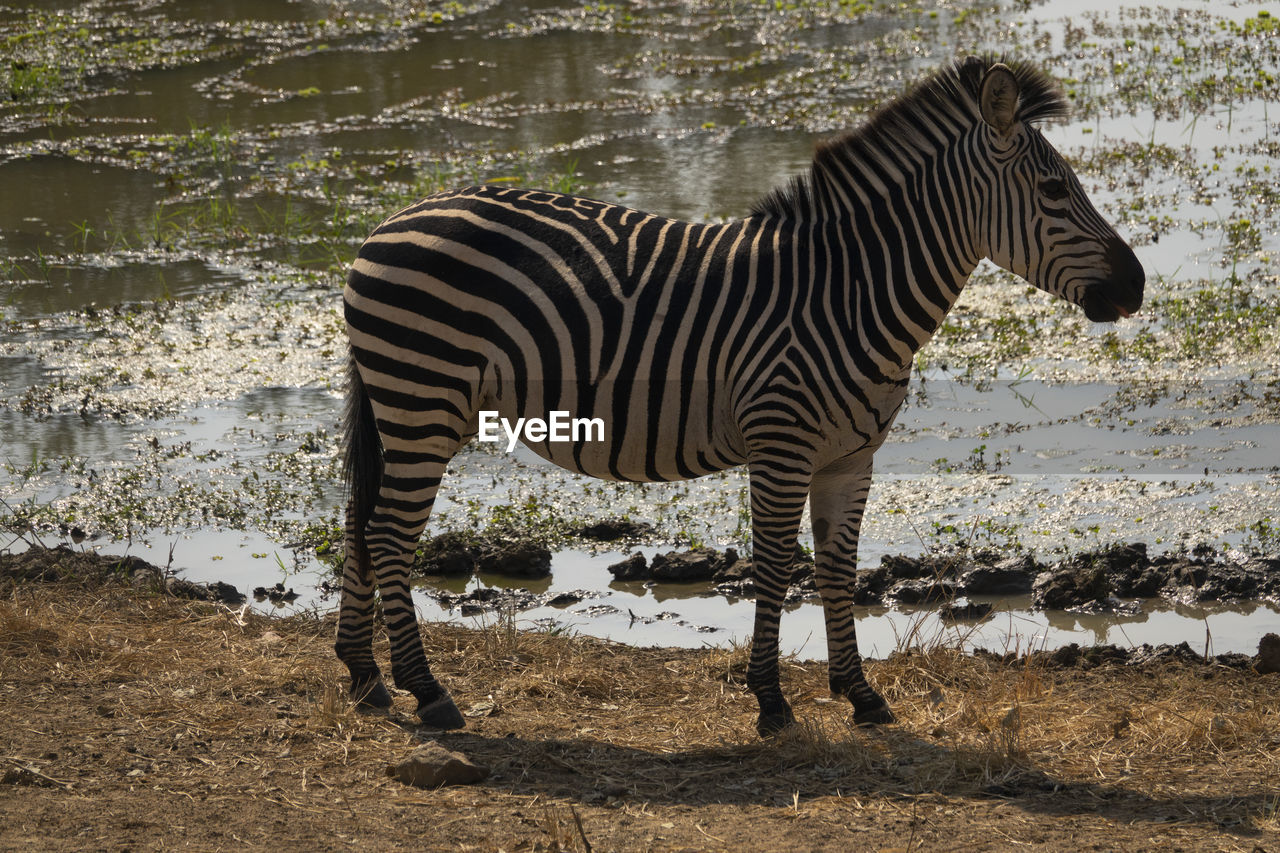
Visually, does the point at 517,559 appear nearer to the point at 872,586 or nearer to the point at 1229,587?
the point at 872,586

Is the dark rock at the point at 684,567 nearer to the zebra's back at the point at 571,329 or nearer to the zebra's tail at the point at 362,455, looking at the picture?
the zebra's back at the point at 571,329

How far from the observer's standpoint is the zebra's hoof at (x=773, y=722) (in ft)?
18.0

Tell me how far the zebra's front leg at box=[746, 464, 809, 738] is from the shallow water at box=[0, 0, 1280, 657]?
126 centimetres

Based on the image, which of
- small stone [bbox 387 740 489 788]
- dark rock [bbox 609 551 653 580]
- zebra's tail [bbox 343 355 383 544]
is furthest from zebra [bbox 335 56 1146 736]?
dark rock [bbox 609 551 653 580]

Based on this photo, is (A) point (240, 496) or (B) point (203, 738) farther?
(A) point (240, 496)

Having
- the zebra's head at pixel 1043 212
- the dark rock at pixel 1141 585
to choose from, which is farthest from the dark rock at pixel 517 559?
the zebra's head at pixel 1043 212

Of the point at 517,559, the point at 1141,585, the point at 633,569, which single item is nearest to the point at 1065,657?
the point at 1141,585

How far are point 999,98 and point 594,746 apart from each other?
9.84 ft

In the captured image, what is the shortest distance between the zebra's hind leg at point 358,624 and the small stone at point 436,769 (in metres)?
0.90

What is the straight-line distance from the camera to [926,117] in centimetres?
557

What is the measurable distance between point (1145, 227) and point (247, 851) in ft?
32.8

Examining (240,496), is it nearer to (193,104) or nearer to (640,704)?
(640,704)

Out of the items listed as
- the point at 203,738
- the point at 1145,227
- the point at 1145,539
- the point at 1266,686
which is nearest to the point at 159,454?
the point at 203,738

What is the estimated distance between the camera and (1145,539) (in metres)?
7.61
